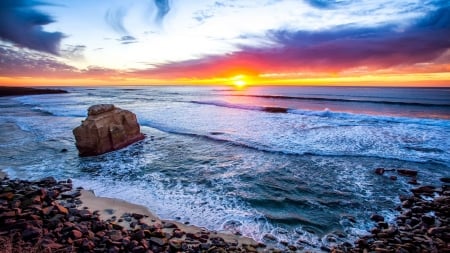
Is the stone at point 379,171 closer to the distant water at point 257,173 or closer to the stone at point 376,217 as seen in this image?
the distant water at point 257,173

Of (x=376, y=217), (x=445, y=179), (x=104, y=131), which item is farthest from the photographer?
(x=104, y=131)

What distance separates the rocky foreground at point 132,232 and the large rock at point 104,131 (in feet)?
14.9

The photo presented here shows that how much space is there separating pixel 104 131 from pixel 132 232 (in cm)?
764

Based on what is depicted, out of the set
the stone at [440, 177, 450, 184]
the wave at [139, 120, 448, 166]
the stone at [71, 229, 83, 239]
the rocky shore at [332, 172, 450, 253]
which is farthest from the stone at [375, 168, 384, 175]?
Answer: the stone at [71, 229, 83, 239]

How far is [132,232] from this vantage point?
4848mm

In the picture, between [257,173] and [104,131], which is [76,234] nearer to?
[257,173]

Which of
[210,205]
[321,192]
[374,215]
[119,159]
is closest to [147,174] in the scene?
[119,159]

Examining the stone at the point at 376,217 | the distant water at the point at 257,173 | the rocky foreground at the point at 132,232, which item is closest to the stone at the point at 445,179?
the distant water at the point at 257,173

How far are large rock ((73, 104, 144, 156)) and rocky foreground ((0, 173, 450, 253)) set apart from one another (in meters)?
4.53

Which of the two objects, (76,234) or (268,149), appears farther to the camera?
(268,149)

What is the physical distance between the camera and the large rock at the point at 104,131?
34.7 ft

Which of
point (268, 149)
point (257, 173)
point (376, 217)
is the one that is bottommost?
point (376, 217)

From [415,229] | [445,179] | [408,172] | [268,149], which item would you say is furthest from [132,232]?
[445,179]

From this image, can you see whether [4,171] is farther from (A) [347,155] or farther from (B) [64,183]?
(A) [347,155]
